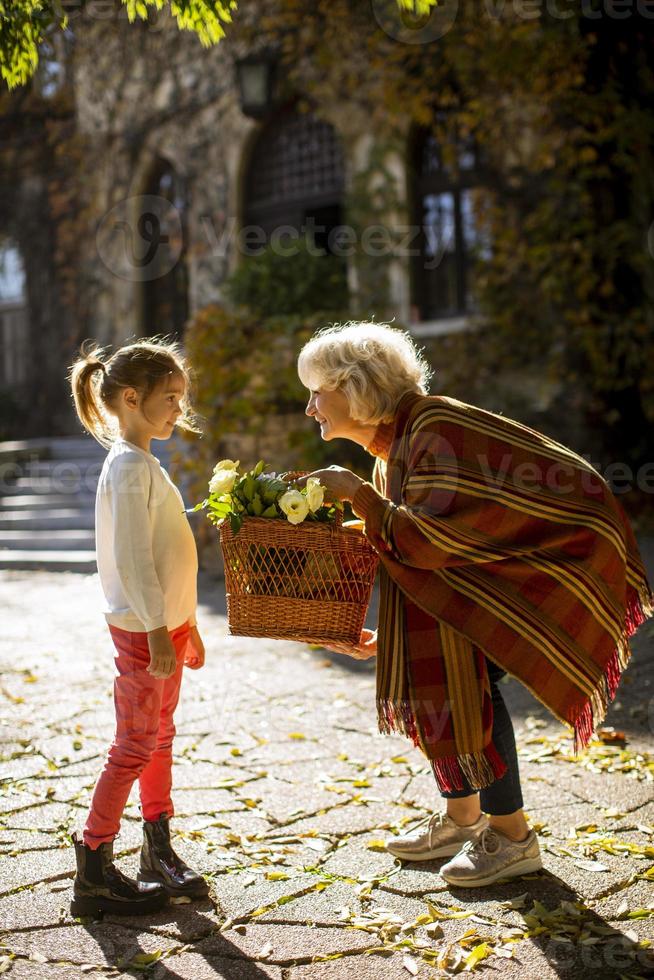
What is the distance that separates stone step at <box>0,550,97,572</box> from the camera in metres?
8.50

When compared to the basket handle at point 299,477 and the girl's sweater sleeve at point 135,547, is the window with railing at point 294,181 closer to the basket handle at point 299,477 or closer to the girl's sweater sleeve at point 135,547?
the basket handle at point 299,477

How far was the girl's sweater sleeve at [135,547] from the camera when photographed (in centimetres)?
243

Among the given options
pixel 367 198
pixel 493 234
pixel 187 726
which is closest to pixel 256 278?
pixel 367 198

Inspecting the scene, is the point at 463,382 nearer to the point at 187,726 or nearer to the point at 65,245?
the point at 187,726

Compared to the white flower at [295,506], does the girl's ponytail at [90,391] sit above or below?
above

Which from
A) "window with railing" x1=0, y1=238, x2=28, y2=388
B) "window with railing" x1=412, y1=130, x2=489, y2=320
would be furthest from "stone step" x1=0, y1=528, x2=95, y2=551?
"window with railing" x1=0, y1=238, x2=28, y2=388

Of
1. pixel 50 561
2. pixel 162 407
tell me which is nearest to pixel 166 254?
pixel 50 561

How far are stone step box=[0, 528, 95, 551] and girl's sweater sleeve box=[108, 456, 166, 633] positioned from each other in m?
6.63

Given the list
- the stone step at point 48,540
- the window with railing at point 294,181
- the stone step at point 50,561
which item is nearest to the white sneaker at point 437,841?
the stone step at point 50,561

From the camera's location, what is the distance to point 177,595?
2555 millimetres

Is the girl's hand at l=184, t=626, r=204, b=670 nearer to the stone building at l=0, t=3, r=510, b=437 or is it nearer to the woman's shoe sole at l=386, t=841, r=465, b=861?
the woman's shoe sole at l=386, t=841, r=465, b=861

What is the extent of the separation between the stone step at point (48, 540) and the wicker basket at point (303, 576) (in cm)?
665

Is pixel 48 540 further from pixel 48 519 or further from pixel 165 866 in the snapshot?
pixel 165 866

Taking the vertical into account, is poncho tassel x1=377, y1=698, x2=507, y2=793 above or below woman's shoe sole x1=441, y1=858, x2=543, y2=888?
above
